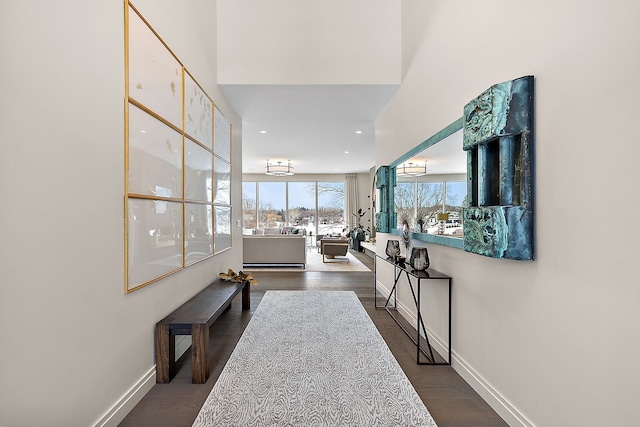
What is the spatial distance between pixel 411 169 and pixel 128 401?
297cm

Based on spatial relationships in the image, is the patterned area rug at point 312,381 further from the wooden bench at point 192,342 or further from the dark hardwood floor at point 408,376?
the wooden bench at point 192,342

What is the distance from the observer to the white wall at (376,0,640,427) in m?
1.07

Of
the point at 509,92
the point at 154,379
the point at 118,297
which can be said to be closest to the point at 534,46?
the point at 509,92

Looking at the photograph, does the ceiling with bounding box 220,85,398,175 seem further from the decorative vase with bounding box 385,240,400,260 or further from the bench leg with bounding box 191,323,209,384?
the bench leg with bounding box 191,323,209,384

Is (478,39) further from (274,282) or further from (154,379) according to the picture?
(274,282)

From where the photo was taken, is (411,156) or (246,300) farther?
(246,300)

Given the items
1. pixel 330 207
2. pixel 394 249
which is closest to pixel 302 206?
pixel 330 207

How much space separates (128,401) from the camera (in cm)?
175

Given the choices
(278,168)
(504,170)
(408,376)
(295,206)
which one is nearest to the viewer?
(504,170)

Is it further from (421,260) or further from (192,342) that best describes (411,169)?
(192,342)

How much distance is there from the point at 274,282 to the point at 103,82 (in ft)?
13.3

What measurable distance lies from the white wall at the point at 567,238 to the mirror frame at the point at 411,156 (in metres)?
0.22

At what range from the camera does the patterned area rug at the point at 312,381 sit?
171 cm

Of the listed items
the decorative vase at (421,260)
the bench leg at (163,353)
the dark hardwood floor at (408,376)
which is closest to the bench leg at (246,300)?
the dark hardwood floor at (408,376)
